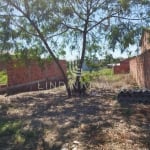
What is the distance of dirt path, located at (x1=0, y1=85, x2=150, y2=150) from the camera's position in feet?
21.2

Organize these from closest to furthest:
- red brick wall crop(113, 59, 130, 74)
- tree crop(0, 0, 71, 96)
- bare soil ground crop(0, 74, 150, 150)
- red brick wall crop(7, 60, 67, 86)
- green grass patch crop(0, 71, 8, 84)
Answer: bare soil ground crop(0, 74, 150, 150) < tree crop(0, 0, 71, 96) < red brick wall crop(7, 60, 67, 86) < green grass patch crop(0, 71, 8, 84) < red brick wall crop(113, 59, 130, 74)

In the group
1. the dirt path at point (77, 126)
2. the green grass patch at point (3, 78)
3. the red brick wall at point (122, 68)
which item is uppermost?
the red brick wall at point (122, 68)

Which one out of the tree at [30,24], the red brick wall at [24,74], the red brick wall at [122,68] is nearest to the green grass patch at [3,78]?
the red brick wall at [24,74]

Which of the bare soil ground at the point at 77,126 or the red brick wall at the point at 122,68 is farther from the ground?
the red brick wall at the point at 122,68

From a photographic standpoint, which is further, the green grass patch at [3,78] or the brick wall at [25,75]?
the green grass patch at [3,78]

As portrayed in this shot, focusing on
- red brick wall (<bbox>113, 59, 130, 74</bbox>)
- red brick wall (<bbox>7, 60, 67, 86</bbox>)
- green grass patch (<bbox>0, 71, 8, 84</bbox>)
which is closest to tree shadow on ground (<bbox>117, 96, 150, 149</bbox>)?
red brick wall (<bbox>7, 60, 67, 86</bbox>)

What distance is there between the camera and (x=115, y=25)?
12.5m

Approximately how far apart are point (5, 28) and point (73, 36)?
298 cm

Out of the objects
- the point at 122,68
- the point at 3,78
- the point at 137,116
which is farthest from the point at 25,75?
the point at 122,68

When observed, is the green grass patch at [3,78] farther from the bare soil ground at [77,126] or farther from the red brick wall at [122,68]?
the red brick wall at [122,68]

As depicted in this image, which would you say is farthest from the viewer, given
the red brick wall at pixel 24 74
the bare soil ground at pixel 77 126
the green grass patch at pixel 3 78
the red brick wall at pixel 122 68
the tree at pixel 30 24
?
the red brick wall at pixel 122 68

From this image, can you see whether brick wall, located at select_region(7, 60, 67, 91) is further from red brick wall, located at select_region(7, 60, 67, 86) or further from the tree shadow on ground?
the tree shadow on ground

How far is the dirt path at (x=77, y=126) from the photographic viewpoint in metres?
6.45

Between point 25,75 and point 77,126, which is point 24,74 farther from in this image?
point 77,126
